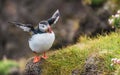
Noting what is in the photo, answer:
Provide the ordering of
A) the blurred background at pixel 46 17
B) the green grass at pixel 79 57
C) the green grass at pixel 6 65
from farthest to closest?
the blurred background at pixel 46 17 < the green grass at pixel 6 65 < the green grass at pixel 79 57

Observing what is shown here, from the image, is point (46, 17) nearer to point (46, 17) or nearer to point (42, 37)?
point (46, 17)

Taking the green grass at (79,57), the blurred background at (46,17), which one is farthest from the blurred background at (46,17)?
the green grass at (79,57)

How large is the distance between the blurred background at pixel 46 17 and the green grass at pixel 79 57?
1092 cm

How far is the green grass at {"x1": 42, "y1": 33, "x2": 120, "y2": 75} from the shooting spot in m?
10.1

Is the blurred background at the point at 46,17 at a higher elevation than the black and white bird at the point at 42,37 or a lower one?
higher

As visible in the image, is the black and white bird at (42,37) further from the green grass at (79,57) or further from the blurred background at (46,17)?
the blurred background at (46,17)

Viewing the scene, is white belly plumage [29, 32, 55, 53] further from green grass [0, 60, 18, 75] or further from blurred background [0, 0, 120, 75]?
blurred background [0, 0, 120, 75]

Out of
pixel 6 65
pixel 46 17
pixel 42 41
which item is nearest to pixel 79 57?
pixel 42 41

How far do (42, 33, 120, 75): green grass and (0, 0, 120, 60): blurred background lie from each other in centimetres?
1092

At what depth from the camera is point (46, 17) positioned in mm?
22688

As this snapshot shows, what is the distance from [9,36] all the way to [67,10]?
8.27ft

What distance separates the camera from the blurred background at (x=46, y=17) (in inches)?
878

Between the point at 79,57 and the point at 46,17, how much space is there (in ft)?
39.9

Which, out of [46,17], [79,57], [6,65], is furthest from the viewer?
[46,17]
